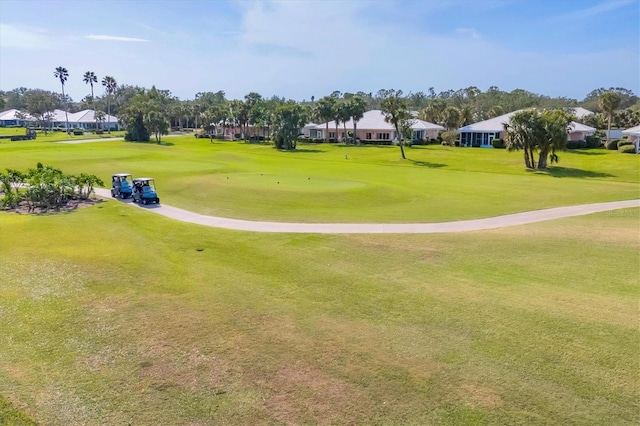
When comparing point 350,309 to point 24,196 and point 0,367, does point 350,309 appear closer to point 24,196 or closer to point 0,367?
point 0,367

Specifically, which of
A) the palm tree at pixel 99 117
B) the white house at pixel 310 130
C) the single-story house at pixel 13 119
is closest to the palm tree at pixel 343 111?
the white house at pixel 310 130

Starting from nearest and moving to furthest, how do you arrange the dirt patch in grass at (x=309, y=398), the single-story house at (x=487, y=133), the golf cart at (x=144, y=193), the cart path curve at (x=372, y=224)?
the dirt patch in grass at (x=309, y=398), the cart path curve at (x=372, y=224), the golf cart at (x=144, y=193), the single-story house at (x=487, y=133)

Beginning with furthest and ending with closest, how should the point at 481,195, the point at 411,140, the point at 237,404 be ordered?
1. the point at 411,140
2. the point at 481,195
3. the point at 237,404

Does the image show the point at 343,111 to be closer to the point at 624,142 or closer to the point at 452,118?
the point at 452,118

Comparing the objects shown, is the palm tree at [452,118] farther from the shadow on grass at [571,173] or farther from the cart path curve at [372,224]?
the cart path curve at [372,224]

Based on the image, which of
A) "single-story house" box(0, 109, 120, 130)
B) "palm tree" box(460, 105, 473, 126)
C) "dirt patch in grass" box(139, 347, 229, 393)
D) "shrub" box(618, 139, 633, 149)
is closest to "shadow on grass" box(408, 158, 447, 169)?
"shrub" box(618, 139, 633, 149)

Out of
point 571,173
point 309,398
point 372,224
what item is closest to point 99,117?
point 571,173

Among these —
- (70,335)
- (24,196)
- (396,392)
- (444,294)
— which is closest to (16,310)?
→ (70,335)
